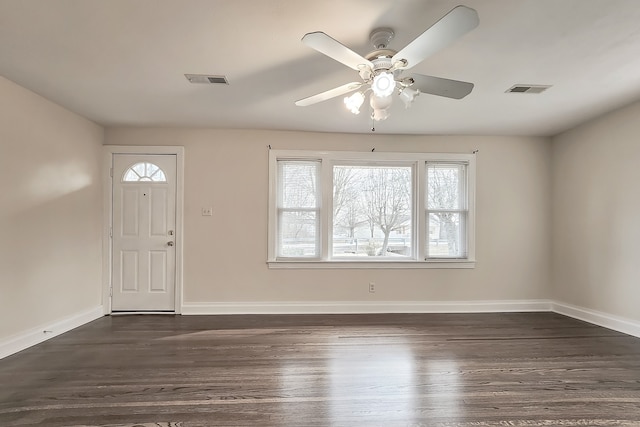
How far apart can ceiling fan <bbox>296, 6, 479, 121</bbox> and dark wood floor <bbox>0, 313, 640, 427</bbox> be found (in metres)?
1.94

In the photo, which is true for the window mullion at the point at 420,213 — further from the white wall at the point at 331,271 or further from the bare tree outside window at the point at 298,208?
the bare tree outside window at the point at 298,208

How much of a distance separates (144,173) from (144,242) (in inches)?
35.1

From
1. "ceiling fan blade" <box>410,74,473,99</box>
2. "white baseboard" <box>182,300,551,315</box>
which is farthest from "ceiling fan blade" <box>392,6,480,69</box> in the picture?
"white baseboard" <box>182,300,551,315</box>

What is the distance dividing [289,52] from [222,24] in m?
0.48

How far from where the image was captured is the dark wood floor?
6.32ft

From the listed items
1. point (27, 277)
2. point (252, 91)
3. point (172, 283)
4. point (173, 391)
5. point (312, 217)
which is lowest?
point (173, 391)

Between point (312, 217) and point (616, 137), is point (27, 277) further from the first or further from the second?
point (616, 137)

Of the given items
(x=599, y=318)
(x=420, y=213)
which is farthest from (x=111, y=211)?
(x=599, y=318)

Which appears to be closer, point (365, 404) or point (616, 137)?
point (365, 404)

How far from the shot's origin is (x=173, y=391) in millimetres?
2184

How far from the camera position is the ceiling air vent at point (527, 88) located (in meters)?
2.80

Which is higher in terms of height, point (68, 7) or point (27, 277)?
point (68, 7)

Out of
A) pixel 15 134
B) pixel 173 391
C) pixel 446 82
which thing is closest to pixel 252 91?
pixel 446 82

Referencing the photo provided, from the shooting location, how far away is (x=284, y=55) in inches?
89.0
